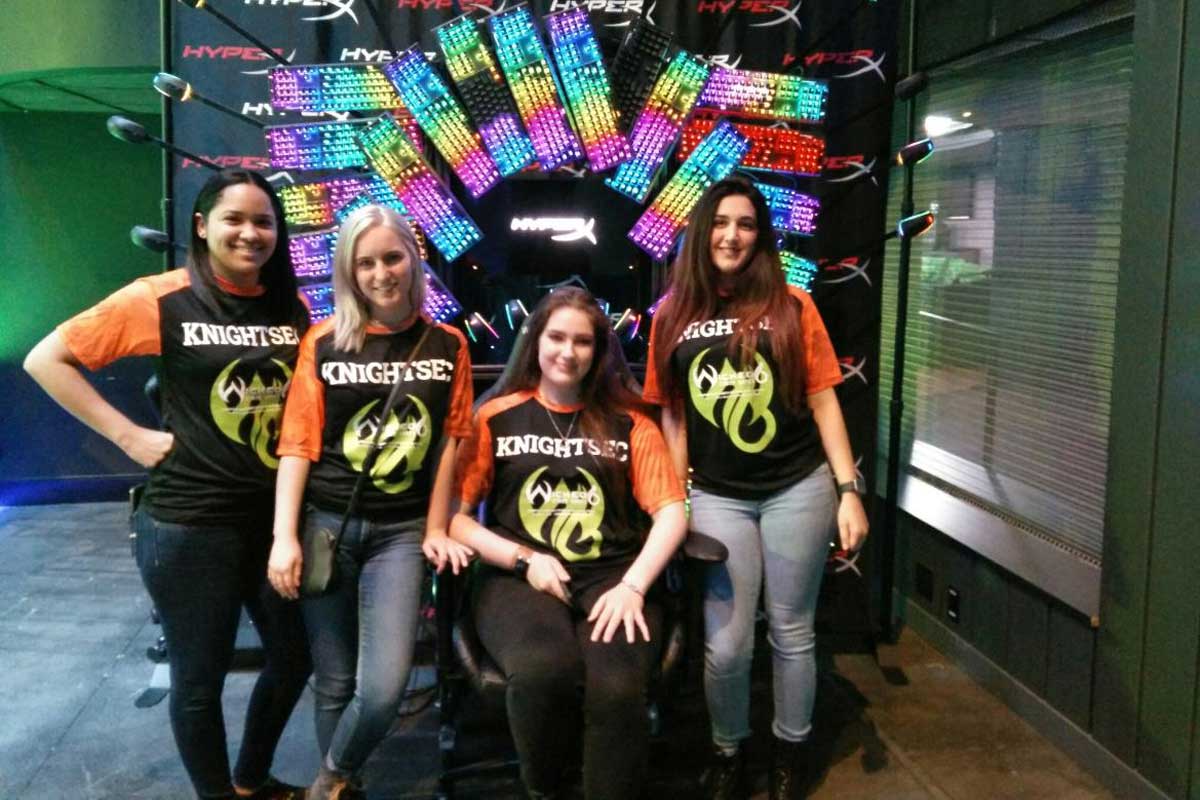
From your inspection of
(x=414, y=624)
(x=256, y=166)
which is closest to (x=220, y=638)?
(x=414, y=624)

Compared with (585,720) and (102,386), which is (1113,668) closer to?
(585,720)

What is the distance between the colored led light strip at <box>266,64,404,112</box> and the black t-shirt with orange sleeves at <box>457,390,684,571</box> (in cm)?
122

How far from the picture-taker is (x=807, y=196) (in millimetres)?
2943

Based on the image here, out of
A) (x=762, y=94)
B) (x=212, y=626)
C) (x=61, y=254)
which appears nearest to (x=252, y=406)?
(x=212, y=626)

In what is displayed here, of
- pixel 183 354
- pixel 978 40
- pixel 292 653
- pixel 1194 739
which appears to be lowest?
pixel 1194 739

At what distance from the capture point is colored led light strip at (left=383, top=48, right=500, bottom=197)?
2838 millimetres

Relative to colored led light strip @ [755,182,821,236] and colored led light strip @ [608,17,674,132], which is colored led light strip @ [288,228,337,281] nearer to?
colored led light strip @ [608,17,674,132]

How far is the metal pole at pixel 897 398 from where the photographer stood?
2.96 m

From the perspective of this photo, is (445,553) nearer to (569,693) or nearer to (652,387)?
(569,693)

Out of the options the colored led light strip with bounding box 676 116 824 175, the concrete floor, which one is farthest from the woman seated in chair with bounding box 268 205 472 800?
the colored led light strip with bounding box 676 116 824 175

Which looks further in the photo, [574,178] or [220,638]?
[574,178]

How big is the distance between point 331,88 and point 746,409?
5.43 ft

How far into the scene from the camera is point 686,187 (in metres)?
2.93

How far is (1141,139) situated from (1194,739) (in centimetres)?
141
